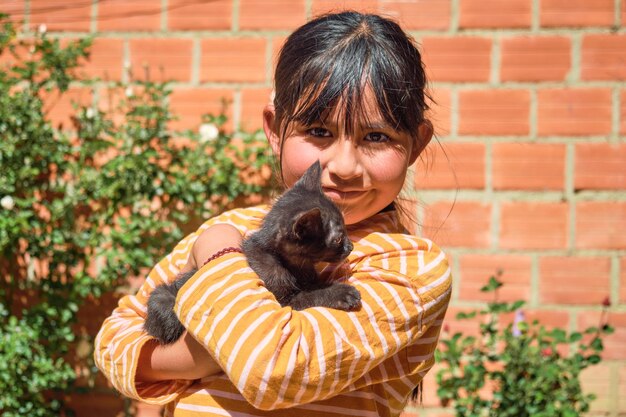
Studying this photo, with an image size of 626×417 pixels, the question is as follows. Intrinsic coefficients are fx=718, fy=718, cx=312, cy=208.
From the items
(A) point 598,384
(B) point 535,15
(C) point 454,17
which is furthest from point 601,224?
(C) point 454,17

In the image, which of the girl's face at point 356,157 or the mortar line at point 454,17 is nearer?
the girl's face at point 356,157

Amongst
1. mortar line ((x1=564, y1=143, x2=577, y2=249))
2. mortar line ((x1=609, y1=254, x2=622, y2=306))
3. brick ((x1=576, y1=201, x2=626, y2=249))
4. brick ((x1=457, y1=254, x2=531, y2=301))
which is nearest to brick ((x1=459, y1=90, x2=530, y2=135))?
mortar line ((x1=564, y1=143, x2=577, y2=249))

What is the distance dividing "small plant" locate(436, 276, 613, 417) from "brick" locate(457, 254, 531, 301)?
0.20ft

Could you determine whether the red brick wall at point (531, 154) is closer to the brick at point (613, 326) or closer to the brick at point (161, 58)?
the brick at point (613, 326)

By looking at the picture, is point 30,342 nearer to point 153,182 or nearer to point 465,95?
point 153,182

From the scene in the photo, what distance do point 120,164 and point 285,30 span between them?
44.2 inches

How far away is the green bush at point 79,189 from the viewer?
3.76 metres

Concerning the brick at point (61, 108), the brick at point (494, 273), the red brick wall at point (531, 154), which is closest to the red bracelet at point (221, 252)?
the red brick wall at point (531, 154)

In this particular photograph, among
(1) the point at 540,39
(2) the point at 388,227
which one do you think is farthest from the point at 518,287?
(2) the point at 388,227

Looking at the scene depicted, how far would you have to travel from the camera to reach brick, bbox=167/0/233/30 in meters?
3.88

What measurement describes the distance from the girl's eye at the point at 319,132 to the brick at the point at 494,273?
6.03 feet

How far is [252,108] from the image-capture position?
388cm

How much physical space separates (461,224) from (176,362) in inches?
83.2

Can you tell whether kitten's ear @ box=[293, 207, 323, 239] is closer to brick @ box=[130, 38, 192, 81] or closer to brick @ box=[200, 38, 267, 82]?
brick @ box=[200, 38, 267, 82]
